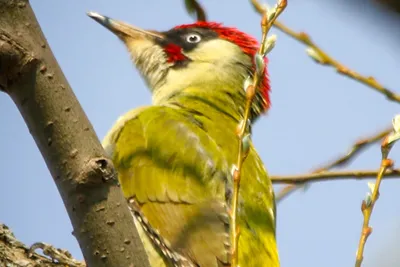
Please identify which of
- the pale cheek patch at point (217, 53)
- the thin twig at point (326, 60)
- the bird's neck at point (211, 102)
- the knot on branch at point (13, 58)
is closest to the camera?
the knot on branch at point (13, 58)

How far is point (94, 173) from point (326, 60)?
4.81ft

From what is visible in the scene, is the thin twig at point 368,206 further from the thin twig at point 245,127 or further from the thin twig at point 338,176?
the thin twig at point 338,176

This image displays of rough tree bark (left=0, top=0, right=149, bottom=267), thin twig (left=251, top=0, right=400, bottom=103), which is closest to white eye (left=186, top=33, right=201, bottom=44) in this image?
thin twig (left=251, top=0, right=400, bottom=103)

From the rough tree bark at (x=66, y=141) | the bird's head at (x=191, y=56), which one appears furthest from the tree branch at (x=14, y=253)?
the bird's head at (x=191, y=56)

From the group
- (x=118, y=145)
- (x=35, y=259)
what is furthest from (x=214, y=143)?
(x=35, y=259)

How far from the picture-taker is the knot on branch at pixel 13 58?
1.92m

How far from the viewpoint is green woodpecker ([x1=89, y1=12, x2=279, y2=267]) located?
3.48 meters

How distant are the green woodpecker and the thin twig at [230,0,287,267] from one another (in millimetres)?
1265

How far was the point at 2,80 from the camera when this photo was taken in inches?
76.7

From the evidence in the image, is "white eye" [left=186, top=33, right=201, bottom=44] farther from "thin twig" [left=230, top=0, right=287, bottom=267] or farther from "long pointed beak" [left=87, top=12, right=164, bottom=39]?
"thin twig" [left=230, top=0, right=287, bottom=267]

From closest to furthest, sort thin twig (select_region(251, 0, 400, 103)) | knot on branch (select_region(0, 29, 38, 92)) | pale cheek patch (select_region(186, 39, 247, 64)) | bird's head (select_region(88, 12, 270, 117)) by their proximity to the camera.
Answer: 1. knot on branch (select_region(0, 29, 38, 92))
2. thin twig (select_region(251, 0, 400, 103))
3. bird's head (select_region(88, 12, 270, 117))
4. pale cheek patch (select_region(186, 39, 247, 64))

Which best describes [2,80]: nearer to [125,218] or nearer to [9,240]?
[125,218]

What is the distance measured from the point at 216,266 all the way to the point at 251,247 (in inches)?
9.8

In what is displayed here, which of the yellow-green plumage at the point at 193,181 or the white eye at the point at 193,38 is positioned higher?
the white eye at the point at 193,38
